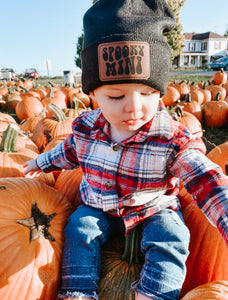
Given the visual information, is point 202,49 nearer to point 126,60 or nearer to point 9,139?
point 9,139

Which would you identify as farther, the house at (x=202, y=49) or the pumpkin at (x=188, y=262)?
the house at (x=202, y=49)

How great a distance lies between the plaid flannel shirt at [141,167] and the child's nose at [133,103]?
0.21 metres

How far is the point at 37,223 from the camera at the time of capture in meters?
1.35

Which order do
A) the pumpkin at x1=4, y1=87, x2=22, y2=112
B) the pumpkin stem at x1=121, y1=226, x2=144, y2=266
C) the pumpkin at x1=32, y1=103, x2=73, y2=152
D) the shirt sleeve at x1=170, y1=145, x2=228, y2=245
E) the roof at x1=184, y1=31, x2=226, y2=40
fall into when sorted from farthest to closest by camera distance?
the roof at x1=184, y1=31, x2=226, y2=40 → the pumpkin at x1=4, y1=87, x2=22, y2=112 → the pumpkin at x1=32, y1=103, x2=73, y2=152 → the pumpkin stem at x1=121, y1=226, x2=144, y2=266 → the shirt sleeve at x1=170, y1=145, x2=228, y2=245

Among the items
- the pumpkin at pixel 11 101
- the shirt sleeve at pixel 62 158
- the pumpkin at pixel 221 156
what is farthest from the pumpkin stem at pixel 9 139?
the pumpkin at pixel 11 101

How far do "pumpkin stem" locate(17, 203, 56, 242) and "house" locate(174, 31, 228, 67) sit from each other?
2136 inches

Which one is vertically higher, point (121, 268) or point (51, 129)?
point (51, 129)

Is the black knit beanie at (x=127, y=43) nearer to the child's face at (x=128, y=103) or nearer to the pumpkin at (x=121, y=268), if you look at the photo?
the child's face at (x=128, y=103)

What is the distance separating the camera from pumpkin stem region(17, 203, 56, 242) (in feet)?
4.29

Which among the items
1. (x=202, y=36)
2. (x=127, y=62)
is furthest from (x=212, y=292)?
(x=202, y=36)

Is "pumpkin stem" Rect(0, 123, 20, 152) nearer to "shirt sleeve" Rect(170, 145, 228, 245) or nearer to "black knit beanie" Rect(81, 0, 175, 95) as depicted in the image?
"black knit beanie" Rect(81, 0, 175, 95)

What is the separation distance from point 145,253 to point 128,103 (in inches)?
29.9

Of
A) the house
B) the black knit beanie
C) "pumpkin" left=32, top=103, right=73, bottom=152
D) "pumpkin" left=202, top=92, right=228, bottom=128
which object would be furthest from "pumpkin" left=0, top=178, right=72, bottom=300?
the house

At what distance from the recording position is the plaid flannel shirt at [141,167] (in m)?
1.16
